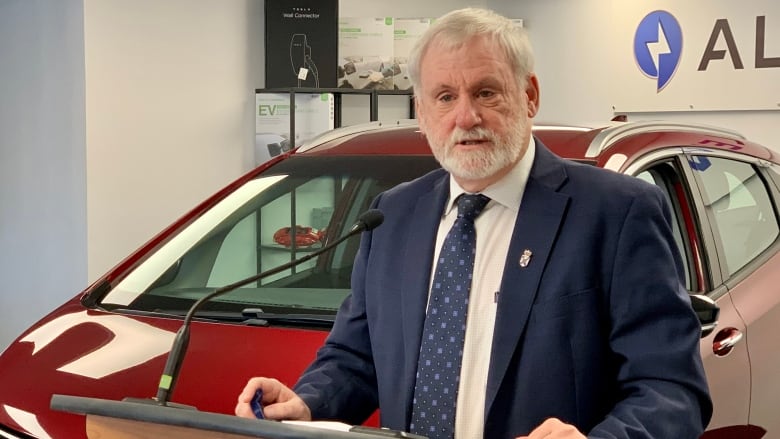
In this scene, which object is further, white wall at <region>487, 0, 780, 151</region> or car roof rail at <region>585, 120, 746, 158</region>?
white wall at <region>487, 0, 780, 151</region>

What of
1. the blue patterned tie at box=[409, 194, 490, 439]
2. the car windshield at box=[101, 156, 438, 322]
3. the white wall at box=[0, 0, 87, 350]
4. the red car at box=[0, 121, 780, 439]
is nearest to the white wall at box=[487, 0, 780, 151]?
the white wall at box=[0, 0, 87, 350]

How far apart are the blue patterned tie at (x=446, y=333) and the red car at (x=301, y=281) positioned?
0.60m

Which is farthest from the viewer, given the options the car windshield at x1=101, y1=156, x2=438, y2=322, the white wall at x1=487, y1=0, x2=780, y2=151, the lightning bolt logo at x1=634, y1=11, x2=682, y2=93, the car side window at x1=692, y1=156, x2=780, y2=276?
the white wall at x1=487, y1=0, x2=780, y2=151

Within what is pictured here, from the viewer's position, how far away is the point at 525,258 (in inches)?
59.2

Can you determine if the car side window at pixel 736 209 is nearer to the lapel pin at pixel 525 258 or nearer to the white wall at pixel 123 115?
the lapel pin at pixel 525 258

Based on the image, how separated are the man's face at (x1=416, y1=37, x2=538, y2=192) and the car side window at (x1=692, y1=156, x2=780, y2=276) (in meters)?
1.40

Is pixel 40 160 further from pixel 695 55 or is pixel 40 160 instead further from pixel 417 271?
pixel 417 271

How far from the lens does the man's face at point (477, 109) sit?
1.54m

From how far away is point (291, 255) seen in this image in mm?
2838

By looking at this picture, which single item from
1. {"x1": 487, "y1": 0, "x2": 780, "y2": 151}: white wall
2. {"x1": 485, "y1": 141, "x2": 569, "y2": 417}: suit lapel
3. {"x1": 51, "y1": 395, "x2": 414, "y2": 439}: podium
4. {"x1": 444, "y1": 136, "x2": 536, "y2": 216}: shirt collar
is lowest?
{"x1": 51, "y1": 395, "x2": 414, "y2": 439}: podium

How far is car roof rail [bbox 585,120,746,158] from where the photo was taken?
2.51 meters

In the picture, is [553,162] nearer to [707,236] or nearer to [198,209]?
[707,236]

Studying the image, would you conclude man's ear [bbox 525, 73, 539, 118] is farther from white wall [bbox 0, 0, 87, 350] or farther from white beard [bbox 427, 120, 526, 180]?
white wall [bbox 0, 0, 87, 350]

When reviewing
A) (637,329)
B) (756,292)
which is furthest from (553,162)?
(756,292)
